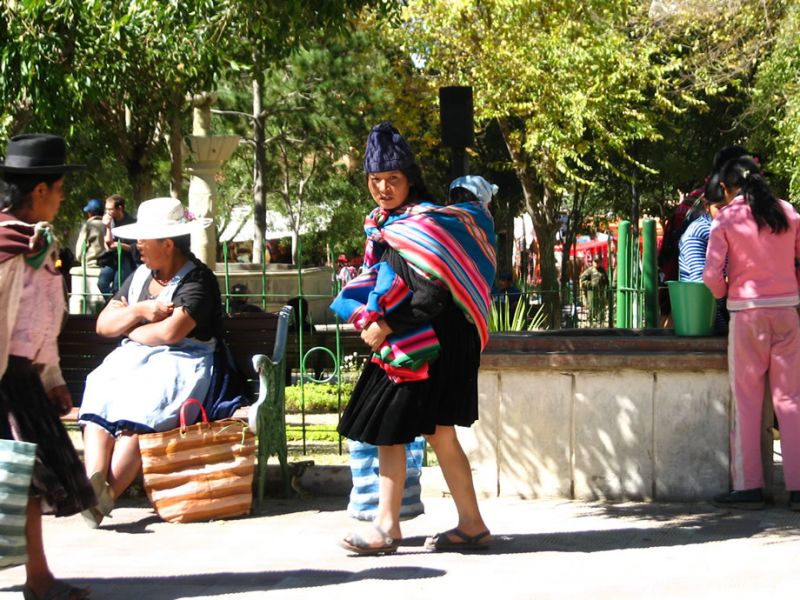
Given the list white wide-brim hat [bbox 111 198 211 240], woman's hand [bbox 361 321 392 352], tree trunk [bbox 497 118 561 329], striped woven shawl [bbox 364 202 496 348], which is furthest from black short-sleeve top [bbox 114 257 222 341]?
tree trunk [bbox 497 118 561 329]

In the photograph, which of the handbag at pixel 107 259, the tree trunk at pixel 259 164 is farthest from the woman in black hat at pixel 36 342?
the tree trunk at pixel 259 164

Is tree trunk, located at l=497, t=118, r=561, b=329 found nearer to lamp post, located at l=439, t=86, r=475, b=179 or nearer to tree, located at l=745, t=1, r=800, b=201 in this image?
tree, located at l=745, t=1, r=800, b=201

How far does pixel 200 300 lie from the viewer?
6.34 metres

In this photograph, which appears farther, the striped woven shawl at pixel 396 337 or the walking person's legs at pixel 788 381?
the walking person's legs at pixel 788 381

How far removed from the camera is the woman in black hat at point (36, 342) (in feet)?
14.9

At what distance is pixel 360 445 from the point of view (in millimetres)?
6023

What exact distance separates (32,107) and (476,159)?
1764cm

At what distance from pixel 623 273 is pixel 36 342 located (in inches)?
162

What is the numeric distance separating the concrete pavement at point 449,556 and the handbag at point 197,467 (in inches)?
3.5

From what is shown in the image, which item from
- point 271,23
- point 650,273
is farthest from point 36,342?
point 271,23

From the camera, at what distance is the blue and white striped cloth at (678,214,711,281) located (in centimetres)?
743

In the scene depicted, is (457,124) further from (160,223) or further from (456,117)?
(160,223)

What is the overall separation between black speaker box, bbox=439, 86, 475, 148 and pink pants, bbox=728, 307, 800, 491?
8.39 feet

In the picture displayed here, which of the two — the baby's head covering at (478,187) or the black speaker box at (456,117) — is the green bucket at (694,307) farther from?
the black speaker box at (456,117)
